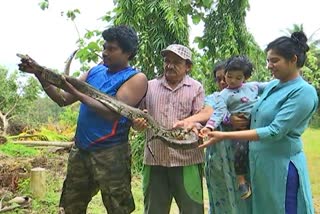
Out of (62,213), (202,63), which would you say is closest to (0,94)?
(202,63)

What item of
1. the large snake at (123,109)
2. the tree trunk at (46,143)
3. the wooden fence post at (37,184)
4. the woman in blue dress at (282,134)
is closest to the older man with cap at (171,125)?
the large snake at (123,109)

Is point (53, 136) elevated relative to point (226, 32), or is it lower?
lower

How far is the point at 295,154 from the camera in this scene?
104 inches

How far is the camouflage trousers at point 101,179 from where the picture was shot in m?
2.80

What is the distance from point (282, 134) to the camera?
2.51m

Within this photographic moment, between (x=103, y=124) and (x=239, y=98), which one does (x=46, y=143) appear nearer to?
(x=103, y=124)

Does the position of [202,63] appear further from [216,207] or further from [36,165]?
[216,207]

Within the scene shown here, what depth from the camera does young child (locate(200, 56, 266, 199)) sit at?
2.90 m

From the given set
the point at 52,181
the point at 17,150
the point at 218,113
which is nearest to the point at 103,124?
the point at 218,113

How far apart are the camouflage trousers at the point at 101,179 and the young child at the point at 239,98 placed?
62 cm

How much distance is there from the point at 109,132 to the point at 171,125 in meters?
0.49

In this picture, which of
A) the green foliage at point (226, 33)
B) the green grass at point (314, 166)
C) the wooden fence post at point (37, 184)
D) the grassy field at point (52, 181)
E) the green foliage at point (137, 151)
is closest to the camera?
the grassy field at point (52, 181)

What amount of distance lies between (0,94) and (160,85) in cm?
916

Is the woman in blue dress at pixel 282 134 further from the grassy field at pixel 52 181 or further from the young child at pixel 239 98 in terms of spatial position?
the grassy field at pixel 52 181
